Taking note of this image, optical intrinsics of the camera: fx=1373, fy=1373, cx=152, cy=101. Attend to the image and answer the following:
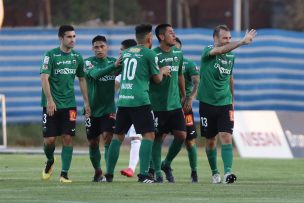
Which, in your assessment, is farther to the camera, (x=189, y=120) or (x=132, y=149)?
(x=132, y=149)

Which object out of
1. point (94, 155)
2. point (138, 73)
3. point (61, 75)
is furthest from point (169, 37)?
point (94, 155)

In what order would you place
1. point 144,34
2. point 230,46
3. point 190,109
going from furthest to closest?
1. point 190,109
2. point 230,46
3. point 144,34

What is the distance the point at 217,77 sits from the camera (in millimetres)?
21172

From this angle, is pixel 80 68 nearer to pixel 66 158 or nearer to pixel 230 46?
pixel 66 158

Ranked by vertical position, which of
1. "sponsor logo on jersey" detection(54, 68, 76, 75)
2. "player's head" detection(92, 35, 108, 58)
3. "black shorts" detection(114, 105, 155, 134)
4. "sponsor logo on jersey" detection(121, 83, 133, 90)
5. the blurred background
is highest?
"player's head" detection(92, 35, 108, 58)

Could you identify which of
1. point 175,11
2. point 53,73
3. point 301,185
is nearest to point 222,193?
point 301,185

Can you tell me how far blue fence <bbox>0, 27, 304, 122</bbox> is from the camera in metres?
33.8

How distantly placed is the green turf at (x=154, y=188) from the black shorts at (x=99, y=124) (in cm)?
79

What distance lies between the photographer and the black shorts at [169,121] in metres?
21.0

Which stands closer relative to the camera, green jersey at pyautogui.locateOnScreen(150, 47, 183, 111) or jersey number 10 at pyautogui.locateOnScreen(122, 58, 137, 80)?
jersey number 10 at pyautogui.locateOnScreen(122, 58, 137, 80)

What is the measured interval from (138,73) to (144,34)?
0.58 m

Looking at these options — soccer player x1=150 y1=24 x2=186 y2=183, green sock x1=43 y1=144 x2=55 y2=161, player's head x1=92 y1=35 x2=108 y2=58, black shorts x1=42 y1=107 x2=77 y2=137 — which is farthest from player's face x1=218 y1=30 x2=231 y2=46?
green sock x1=43 y1=144 x2=55 y2=161

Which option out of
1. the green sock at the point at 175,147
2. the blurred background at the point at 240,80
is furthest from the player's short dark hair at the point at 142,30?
the blurred background at the point at 240,80

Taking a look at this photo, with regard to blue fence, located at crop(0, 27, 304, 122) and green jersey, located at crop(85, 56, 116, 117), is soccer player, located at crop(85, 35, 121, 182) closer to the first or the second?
green jersey, located at crop(85, 56, 116, 117)
